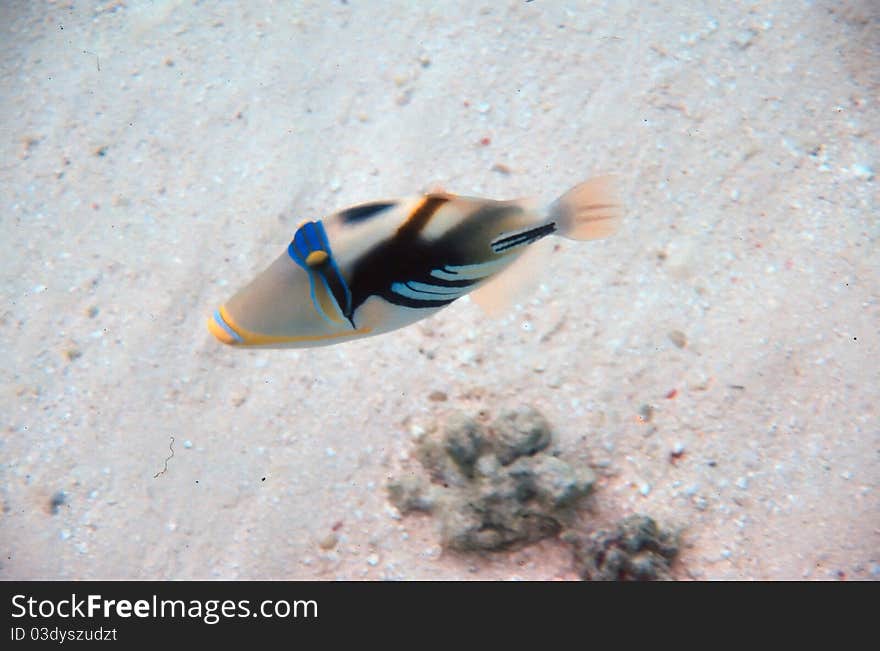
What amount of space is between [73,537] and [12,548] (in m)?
0.32

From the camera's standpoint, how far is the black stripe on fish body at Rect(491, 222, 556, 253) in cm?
156

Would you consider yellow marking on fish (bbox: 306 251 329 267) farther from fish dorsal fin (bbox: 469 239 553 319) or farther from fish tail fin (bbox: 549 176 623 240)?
fish tail fin (bbox: 549 176 623 240)

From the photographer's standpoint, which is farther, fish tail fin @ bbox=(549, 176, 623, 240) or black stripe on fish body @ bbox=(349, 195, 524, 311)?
fish tail fin @ bbox=(549, 176, 623, 240)

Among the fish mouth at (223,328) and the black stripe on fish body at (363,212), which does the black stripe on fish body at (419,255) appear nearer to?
the black stripe on fish body at (363,212)

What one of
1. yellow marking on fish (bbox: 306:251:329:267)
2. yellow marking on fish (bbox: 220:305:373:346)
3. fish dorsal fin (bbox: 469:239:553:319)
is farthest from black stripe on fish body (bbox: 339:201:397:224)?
fish dorsal fin (bbox: 469:239:553:319)

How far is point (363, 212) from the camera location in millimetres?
1438

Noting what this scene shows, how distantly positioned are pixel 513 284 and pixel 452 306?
1533mm

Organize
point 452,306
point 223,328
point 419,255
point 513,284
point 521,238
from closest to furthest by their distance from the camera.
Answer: point 223,328, point 419,255, point 521,238, point 513,284, point 452,306

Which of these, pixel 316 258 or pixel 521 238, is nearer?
pixel 316 258

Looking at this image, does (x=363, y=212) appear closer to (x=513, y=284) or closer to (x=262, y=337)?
(x=262, y=337)

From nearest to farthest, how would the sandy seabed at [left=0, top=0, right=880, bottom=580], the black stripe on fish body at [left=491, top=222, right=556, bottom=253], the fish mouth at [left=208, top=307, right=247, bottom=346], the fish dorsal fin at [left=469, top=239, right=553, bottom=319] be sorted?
the fish mouth at [left=208, top=307, right=247, bottom=346]
the black stripe on fish body at [left=491, top=222, right=556, bottom=253]
the fish dorsal fin at [left=469, top=239, right=553, bottom=319]
the sandy seabed at [left=0, top=0, right=880, bottom=580]

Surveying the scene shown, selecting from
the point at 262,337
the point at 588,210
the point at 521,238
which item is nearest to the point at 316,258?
the point at 262,337

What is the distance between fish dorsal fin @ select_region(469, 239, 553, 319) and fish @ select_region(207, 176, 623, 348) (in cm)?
8
